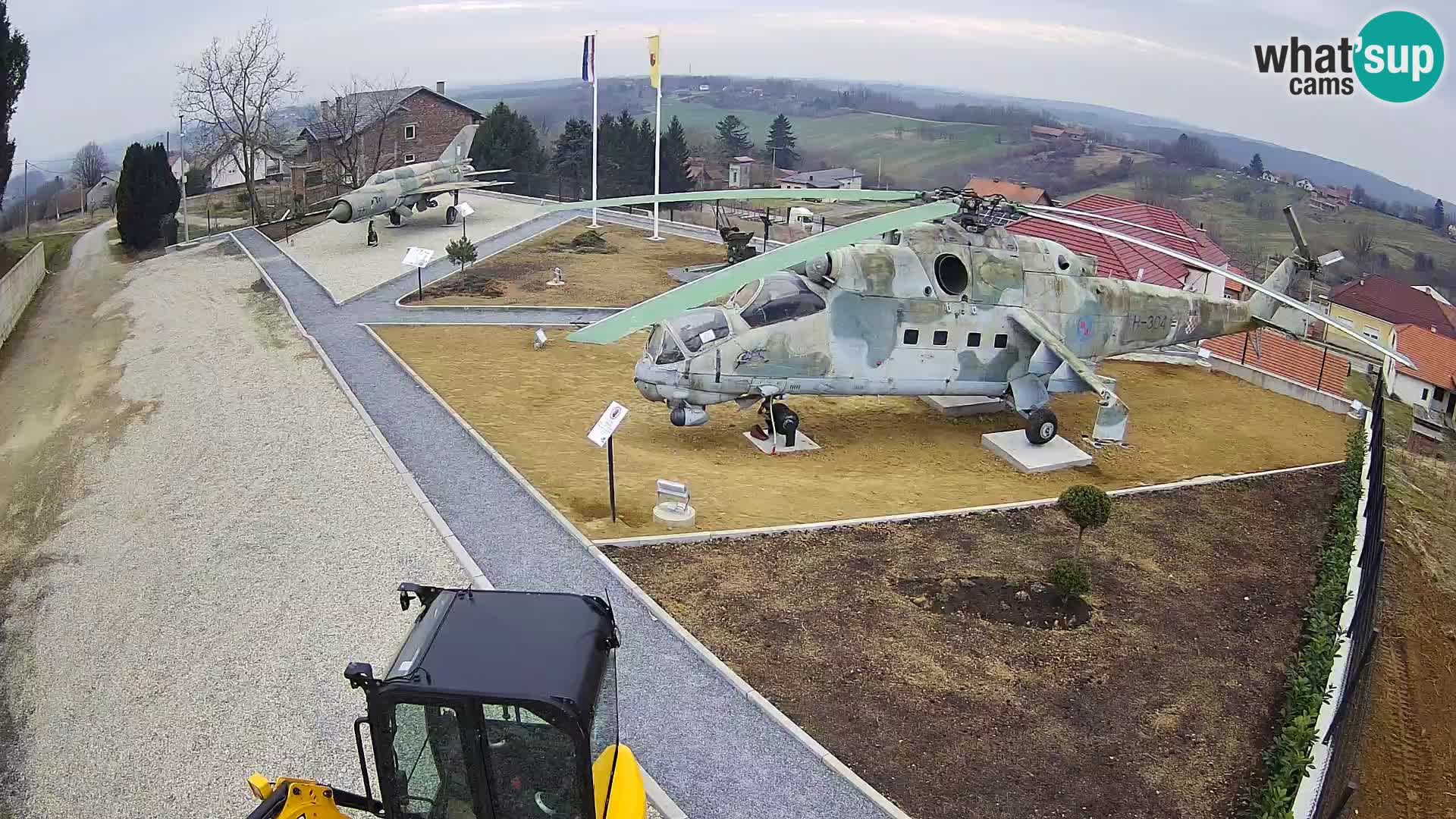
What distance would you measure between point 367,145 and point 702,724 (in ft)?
185

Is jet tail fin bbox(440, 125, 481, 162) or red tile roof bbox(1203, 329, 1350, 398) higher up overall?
jet tail fin bbox(440, 125, 481, 162)

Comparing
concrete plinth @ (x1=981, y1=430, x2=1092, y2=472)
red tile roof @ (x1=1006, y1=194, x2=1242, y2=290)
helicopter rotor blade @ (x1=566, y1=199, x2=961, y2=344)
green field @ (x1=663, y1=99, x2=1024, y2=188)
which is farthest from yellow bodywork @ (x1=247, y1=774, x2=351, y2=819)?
green field @ (x1=663, y1=99, x2=1024, y2=188)

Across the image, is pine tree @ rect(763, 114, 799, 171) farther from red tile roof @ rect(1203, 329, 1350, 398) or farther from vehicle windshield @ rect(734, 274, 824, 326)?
vehicle windshield @ rect(734, 274, 824, 326)

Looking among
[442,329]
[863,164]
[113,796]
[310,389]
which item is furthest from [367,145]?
[863,164]

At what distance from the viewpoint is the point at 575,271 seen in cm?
3419

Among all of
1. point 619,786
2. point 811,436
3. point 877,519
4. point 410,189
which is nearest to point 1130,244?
point 811,436

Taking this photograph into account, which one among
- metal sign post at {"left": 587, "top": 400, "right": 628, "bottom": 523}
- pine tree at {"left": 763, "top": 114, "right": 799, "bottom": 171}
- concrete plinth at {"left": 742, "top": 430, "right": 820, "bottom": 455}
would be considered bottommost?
concrete plinth at {"left": 742, "top": 430, "right": 820, "bottom": 455}

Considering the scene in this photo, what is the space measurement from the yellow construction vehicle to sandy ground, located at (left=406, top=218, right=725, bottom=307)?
2356 cm

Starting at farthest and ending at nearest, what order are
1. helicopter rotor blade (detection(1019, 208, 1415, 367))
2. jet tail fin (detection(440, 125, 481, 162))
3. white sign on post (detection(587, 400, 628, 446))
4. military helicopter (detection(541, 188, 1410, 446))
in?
jet tail fin (detection(440, 125, 481, 162)) < military helicopter (detection(541, 188, 1410, 446)) < helicopter rotor blade (detection(1019, 208, 1415, 367)) < white sign on post (detection(587, 400, 628, 446))

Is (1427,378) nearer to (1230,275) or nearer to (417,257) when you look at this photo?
(1230,275)

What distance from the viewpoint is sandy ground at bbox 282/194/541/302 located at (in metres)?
31.7

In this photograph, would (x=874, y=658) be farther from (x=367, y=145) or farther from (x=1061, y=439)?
(x=367, y=145)

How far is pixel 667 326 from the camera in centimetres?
1731

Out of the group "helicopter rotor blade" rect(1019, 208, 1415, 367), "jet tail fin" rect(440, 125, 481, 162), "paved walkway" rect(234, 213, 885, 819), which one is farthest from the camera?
"jet tail fin" rect(440, 125, 481, 162)
